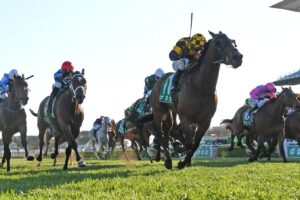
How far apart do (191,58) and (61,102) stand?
3.63 metres

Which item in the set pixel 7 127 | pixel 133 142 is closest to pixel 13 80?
pixel 7 127

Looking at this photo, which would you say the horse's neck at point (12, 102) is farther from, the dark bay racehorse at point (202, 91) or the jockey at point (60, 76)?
the dark bay racehorse at point (202, 91)

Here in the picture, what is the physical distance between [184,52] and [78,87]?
2703 millimetres

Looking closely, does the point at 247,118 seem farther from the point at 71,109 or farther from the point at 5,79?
the point at 5,79

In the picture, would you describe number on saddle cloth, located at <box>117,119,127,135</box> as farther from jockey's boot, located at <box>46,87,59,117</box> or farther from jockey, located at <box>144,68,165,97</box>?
jockey's boot, located at <box>46,87,59,117</box>

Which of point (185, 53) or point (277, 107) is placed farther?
point (277, 107)

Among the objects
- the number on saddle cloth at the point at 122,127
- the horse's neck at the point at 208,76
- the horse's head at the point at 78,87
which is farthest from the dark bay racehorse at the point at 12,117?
the number on saddle cloth at the point at 122,127

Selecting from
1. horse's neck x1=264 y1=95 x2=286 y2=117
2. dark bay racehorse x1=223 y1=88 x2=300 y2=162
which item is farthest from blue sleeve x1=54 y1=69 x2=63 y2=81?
horse's neck x1=264 y1=95 x2=286 y2=117

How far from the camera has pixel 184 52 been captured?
10.5 m

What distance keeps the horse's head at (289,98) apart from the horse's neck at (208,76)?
23.4 feet

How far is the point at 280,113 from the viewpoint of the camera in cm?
1570

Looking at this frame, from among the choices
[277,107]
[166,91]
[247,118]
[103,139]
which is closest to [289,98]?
[277,107]

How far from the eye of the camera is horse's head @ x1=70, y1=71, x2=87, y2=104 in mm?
11145

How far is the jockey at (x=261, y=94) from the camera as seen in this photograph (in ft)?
56.4
